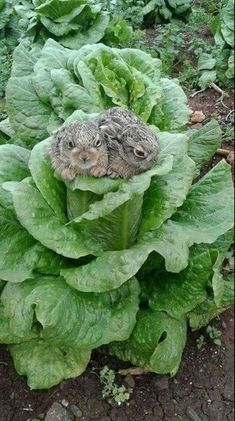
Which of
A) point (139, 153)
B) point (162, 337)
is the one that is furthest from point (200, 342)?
point (139, 153)

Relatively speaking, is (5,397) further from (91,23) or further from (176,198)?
(91,23)

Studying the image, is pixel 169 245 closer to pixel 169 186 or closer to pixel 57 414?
pixel 169 186

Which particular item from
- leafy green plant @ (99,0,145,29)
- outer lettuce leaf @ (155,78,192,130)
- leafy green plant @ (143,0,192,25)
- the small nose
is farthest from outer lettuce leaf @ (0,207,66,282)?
leafy green plant @ (143,0,192,25)

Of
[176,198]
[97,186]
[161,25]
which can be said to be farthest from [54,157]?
[161,25]

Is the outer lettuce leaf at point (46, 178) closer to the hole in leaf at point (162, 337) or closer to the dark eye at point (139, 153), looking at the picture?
the dark eye at point (139, 153)

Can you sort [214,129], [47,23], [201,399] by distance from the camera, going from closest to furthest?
1. [201,399]
2. [214,129]
3. [47,23]

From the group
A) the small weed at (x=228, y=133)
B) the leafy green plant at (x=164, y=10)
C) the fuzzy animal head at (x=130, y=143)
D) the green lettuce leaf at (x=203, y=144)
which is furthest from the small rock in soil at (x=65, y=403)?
the leafy green plant at (x=164, y=10)
